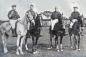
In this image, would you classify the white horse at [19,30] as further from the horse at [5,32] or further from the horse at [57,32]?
the horse at [57,32]

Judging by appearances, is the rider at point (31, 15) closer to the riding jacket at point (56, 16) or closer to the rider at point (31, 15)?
the rider at point (31, 15)

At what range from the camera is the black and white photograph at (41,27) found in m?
3.50

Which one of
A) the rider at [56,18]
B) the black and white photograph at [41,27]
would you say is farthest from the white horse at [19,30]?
the rider at [56,18]

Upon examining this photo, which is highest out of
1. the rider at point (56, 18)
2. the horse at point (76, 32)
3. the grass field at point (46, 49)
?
the rider at point (56, 18)

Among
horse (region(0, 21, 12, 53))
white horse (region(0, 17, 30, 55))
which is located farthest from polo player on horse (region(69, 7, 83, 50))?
horse (region(0, 21, 12, 53))

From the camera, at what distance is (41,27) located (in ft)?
11.5

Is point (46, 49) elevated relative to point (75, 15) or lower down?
lower down

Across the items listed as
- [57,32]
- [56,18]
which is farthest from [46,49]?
[56,18]

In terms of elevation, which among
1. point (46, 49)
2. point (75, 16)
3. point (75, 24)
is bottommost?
point (46, 49)

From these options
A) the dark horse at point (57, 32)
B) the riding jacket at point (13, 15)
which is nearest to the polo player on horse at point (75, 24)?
the dark horse at point (57, 32)

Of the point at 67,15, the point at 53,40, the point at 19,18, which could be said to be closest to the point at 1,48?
the point at 19,18

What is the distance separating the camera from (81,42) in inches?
141

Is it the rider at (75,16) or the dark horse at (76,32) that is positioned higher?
the rider at (75,16)

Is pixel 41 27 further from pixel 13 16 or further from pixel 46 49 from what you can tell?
pixel 13 16
